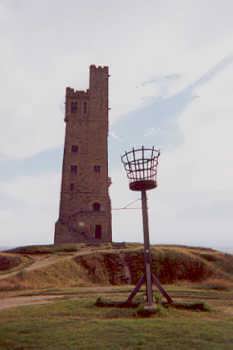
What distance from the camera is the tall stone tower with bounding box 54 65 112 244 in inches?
1788

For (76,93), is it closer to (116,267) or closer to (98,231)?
(98,231)

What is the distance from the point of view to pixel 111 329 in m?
9.70

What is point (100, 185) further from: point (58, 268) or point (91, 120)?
point (58, 268)

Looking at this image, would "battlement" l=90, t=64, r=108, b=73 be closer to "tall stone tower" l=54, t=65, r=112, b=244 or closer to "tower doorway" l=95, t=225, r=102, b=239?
"tall stone tower" l=54, t=65, r=112, b=244

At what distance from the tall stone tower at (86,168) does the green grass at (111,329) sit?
32076 millimetres

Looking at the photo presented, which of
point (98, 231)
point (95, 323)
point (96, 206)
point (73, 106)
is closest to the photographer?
point (95, 323)

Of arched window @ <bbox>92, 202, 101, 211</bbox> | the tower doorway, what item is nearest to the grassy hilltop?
the tower doorway

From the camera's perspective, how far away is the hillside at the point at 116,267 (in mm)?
26078

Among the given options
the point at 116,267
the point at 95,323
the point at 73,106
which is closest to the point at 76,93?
the point at 73,106

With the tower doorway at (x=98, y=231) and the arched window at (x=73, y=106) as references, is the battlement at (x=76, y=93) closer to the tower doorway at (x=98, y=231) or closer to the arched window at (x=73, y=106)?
the arched window at (x=73, y=106)

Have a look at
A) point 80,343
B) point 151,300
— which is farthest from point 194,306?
point 80,343

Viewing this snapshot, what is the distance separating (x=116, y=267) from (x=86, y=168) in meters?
20.2

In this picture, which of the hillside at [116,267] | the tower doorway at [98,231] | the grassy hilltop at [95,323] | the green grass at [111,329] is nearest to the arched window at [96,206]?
the tower doorway at [98,231]

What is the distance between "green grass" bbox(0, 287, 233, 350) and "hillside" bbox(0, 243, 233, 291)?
1292cm
